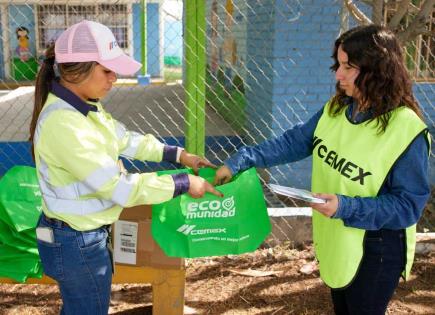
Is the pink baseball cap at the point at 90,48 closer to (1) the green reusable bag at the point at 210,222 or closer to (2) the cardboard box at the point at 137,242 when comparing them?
(1) the green reusable bag at the point at 210,222

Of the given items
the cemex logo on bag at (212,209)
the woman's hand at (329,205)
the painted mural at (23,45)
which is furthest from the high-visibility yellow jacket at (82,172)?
the painted mural at (23,45)

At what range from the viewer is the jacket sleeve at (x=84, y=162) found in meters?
1.92

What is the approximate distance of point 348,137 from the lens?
6.72 ft

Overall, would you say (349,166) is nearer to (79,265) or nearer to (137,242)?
(79,265)

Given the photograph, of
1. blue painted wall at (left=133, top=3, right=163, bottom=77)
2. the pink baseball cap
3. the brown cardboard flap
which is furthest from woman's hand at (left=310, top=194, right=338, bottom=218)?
blue painted wall at (left=133, top=3, right=163, bottom=77)

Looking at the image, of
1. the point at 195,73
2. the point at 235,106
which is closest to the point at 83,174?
the point at 195,73

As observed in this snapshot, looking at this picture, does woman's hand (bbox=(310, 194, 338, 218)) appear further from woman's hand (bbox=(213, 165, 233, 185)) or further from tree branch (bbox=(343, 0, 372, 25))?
tree branch (bbox=(343, 0, 372, 25))

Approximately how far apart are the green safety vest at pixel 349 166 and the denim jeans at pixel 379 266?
0.10 feet

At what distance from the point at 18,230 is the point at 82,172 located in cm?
99

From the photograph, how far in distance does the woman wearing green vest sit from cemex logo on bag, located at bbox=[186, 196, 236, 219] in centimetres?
45

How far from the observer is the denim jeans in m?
2.05

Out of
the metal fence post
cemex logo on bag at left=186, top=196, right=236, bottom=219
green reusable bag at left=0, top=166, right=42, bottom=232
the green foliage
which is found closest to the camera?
cemex logo on bag at left=186, top=196, right=236, bottom=219

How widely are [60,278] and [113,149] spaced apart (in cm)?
55

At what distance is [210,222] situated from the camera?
2.45 metres
